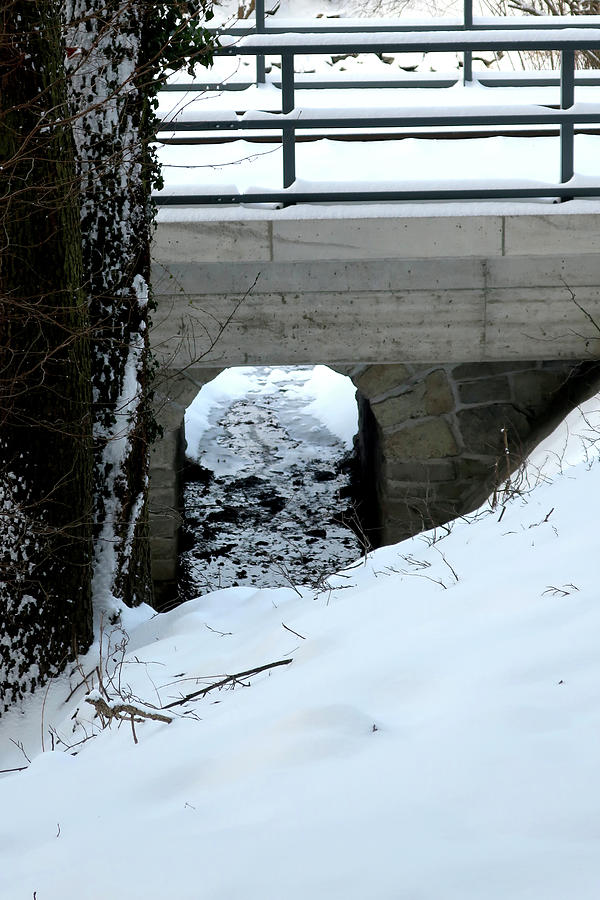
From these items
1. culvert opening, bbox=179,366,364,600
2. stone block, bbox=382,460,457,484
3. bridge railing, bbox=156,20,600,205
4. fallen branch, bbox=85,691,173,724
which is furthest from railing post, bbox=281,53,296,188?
fallen branch, bbox=85,691,173,724

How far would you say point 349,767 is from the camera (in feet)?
6.14

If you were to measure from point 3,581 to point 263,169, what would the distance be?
359 cm

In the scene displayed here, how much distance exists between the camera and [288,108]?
17.4 feet

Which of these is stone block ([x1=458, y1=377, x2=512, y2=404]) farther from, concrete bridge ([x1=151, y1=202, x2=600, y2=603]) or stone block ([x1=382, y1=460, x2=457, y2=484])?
concrete bridge ([x1=151, y1=202, x2=600, y2=603])

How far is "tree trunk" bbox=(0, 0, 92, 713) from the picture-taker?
11.1 ft

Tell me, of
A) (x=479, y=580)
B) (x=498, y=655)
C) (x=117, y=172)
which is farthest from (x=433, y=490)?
(x=498, y=655)

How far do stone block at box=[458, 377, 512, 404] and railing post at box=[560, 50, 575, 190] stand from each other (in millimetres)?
1629

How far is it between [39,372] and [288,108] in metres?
2.46

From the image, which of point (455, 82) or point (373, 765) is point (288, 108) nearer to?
point (373, 765)

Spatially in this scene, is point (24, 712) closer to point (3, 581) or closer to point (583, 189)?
point (3, 581)

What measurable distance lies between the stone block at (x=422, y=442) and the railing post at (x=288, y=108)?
2200 mm

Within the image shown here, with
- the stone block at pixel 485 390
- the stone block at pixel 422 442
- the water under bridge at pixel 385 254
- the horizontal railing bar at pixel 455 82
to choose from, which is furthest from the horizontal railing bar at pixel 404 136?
the stone block at pixel 422 442

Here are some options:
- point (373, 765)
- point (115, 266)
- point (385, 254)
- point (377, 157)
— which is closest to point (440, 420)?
point (385, 254)

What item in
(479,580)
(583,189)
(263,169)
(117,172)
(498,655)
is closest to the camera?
(498,655)
